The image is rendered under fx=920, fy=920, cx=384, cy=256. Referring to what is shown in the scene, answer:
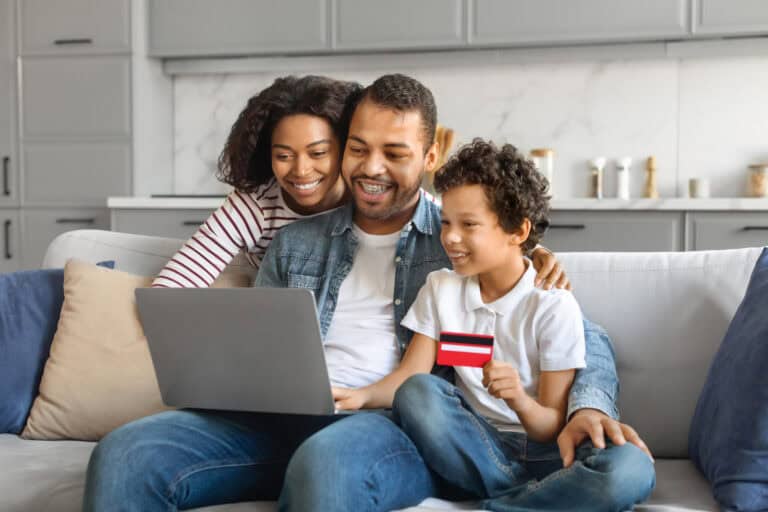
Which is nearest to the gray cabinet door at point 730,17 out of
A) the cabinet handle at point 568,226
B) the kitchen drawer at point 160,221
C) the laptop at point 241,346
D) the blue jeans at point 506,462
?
the cabinet handle at point 568,226

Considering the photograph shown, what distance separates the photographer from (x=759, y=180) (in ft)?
13.2

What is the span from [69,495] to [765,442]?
1.19 m

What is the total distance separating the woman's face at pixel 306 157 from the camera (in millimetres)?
1969

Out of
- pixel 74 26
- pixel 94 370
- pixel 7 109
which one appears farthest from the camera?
pixel 7 109

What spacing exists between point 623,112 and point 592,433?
124 inches

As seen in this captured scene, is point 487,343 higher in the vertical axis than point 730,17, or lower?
lower

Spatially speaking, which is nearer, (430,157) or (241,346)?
(241,346)

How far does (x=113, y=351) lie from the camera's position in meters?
2.02

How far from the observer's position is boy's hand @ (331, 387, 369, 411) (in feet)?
5.47

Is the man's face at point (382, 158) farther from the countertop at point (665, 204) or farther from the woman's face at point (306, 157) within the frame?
the countertop at point (665, 204)

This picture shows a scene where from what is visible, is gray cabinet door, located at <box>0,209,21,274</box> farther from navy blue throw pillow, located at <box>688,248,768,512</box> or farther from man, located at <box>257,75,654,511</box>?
navy blue throw pillow, located at <box>688,248,768,512</box>

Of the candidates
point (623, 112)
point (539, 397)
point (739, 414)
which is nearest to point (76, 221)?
point (623, 112)

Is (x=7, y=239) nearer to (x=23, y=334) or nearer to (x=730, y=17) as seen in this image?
(x=23, y=334)

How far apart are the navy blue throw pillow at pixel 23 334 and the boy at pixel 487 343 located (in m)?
0.82
